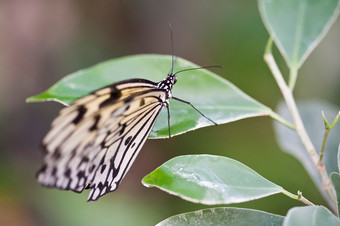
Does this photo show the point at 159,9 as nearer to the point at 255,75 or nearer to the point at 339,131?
the point at 255,75

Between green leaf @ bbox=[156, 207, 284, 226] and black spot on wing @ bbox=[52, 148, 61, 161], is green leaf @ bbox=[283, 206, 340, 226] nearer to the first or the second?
green leaf @ bbox=[156, 207, 284, 226]

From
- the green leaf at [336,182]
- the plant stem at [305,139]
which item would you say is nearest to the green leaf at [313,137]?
the plant stem at [305,139]

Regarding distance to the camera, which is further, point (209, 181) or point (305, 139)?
point (305, 139)

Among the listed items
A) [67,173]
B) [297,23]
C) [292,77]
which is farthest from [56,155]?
[297,23]

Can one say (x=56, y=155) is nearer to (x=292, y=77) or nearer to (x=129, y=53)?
(x=292, y=77)

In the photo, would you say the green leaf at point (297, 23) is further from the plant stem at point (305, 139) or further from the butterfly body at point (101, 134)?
the butterfly body at point (101, 134)

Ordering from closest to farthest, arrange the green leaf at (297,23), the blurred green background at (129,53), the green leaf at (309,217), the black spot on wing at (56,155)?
the green leaf at (309,217)
the black spot on wing at (56,155)
the green leaf at (297,23)
the blurred green background at (129,53)
